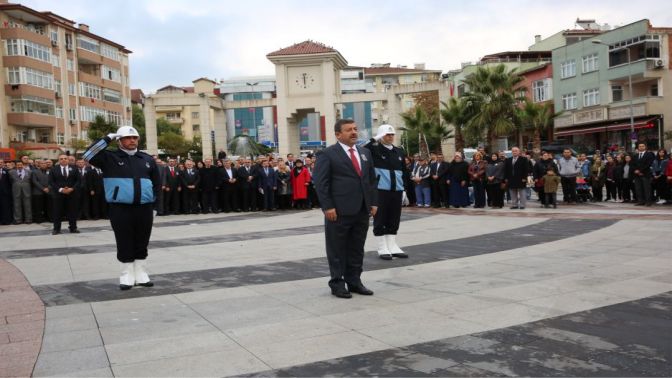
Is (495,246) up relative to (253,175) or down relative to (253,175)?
down

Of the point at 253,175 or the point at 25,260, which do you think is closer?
the point at 25,260

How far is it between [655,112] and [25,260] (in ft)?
146

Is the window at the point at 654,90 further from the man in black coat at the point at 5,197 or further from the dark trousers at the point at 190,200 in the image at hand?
the man in black coat at the point at 5,197

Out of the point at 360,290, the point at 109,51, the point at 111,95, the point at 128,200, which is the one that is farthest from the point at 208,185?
the point at 109,51

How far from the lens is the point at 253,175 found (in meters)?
21.5

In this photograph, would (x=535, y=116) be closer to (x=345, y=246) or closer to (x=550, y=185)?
(x=550, y=185)

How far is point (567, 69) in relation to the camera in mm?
53875

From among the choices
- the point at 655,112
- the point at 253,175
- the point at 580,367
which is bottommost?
the point at 580,367

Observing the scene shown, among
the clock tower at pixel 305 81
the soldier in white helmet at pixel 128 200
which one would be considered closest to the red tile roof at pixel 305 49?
the clock tower at pixel 305 81

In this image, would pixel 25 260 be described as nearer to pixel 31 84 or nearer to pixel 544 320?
pixel 544 320

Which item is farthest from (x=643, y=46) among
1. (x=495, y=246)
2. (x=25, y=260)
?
(x=25, y=260)

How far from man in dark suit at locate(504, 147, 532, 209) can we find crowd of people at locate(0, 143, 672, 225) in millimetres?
30

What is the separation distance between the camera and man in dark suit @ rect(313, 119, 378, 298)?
6.91m

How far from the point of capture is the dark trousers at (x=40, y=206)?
62.0ft
